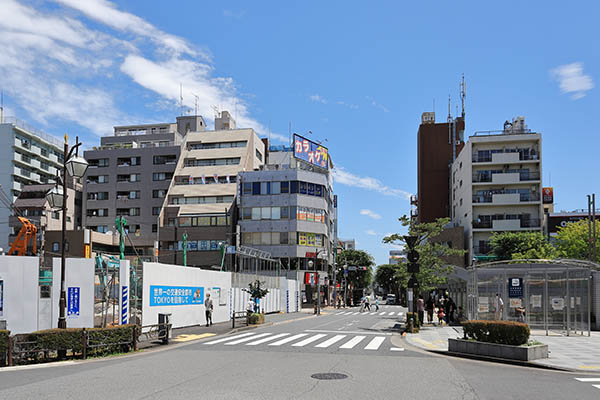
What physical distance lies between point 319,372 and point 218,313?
2032 centimetres

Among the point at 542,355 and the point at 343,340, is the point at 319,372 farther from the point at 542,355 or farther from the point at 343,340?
the point at 343,340

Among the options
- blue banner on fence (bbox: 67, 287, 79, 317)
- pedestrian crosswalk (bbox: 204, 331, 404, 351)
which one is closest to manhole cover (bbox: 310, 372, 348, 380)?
pedestrian crosswalk (bbox: 204, 331, 404, 351)

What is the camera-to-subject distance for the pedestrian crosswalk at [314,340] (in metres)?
19.0

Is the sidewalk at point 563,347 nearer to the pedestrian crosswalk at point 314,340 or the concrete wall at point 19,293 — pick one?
the pedestrian crosswalk at point 314,340

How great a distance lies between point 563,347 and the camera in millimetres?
18562

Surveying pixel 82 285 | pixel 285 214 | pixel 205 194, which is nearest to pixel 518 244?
pixel 285 214

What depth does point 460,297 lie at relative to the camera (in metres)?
35.5

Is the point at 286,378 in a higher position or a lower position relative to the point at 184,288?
lower

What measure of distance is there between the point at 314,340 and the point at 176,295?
874 cm

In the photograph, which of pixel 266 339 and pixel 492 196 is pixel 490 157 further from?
pixel 266 339

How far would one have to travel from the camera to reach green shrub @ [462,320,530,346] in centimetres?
1523

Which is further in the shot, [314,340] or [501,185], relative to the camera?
[501,185]

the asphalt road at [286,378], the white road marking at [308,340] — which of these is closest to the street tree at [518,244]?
the white road marking at [308,340]

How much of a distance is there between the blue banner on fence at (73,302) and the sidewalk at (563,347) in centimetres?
1298
